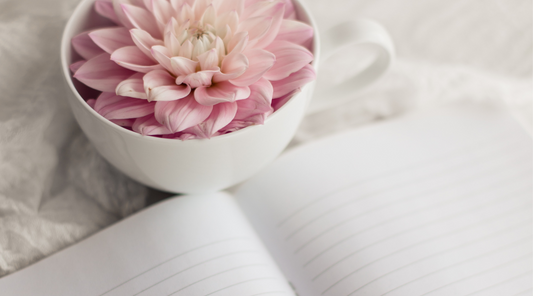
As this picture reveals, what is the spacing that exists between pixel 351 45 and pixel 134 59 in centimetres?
18

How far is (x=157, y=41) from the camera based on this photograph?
246 millimetres

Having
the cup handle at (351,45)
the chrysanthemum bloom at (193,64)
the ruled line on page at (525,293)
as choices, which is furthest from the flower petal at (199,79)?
the ruled line on page at (525,293)

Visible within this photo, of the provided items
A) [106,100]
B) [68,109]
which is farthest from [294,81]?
[68,109]

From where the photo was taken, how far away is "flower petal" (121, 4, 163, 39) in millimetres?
247

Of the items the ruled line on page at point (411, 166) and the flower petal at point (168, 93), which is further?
the ruled line on page at point (411, 166)

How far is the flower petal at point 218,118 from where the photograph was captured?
0.22 m

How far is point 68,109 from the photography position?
13.5 inches

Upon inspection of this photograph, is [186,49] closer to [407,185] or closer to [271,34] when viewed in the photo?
[271,34]

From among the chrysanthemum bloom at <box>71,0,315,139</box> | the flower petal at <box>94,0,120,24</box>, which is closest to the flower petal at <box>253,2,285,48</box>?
the chrysanthemum bloom at <box>71,0,315,139</box>

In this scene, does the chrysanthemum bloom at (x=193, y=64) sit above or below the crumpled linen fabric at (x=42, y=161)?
above

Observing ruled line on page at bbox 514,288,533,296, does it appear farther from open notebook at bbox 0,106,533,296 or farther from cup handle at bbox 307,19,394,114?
cup handle at bbox 307,19,394,114

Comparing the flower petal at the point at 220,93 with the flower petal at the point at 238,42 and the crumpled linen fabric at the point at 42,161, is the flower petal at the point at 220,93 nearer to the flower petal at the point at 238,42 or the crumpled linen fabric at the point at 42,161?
the flower petal at the point at 238,42

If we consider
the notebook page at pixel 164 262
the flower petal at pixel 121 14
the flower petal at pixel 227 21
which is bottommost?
the notebook page at pixel 164 262

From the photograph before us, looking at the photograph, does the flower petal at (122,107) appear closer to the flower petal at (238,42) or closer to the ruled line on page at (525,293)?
the flower petal at (238,42)
